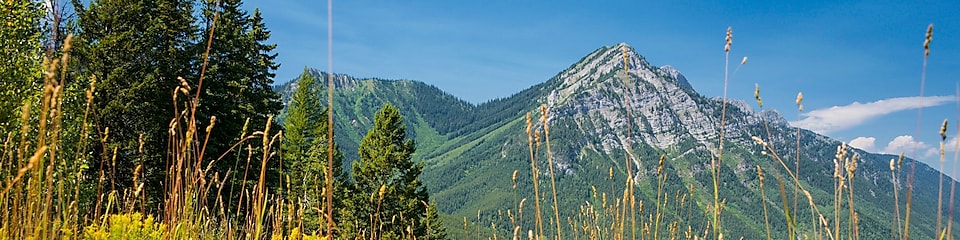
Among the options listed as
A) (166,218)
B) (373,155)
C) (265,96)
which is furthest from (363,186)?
(166,218)

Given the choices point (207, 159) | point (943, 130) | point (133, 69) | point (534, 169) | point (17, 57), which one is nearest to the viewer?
point (943, 130)

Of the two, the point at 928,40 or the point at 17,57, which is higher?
the point at 17,57

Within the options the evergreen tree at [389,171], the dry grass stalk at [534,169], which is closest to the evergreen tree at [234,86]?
the evergreen tree at [389,171]

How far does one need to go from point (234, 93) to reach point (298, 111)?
10182 millimetres

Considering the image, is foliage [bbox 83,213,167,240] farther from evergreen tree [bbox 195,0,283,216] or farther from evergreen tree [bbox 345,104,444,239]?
evergreen tree [bbox 345,104,444,239]

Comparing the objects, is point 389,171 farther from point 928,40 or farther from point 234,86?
point 928,40

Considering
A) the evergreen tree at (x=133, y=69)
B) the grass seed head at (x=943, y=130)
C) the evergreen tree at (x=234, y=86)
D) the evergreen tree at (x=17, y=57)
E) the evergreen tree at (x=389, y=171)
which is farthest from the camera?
the evergreen tree at (x=389, y=171)

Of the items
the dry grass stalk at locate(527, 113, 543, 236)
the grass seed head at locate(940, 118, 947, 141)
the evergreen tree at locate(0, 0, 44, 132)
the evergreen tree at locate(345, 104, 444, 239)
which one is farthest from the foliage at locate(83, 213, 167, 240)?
the evergreen tree at locate(345, 104, 444, 239)

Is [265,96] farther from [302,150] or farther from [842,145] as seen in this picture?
[842,145]

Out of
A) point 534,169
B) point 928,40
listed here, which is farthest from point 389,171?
point 928,40

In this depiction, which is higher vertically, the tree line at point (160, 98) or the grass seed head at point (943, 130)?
the tree line at point (160, 98)

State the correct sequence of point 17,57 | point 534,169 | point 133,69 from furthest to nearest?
point 133,69
point 17,57
point 534,169

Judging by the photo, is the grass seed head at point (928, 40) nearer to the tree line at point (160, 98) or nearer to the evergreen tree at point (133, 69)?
the tree line at point (160, 98)

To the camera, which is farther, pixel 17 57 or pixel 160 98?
pixel 160 98
